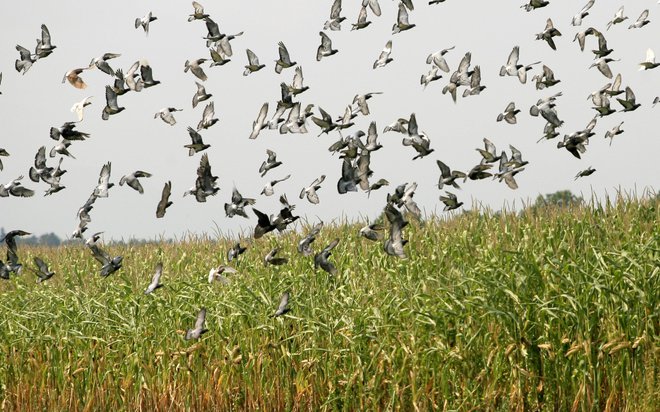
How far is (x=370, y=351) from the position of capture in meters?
8.89

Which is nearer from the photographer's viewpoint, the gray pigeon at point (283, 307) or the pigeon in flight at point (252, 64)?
the gray pigeon at point (283, 307)

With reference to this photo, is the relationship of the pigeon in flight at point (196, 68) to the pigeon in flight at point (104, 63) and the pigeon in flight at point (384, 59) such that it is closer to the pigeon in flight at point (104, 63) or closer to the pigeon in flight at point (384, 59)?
the pigeon in flight at point (104, 63)

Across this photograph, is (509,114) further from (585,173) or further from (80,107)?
(80,107)

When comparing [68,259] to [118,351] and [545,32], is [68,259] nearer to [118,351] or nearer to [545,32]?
[118,351]

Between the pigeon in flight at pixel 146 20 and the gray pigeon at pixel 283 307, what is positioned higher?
the pigeon in flight at pixel 146 20

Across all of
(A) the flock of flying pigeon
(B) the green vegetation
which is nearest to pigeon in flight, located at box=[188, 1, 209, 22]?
(A) the flock of flying pigeon

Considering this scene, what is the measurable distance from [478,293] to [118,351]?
14.4 feet

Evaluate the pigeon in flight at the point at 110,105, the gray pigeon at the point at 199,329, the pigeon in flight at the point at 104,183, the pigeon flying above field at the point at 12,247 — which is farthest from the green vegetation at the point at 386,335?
the pigeon in flight at the point at 110,105

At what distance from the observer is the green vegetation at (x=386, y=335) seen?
8.28 meters

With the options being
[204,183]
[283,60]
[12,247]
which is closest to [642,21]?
[283,60]

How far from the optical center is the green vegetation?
27.2ft

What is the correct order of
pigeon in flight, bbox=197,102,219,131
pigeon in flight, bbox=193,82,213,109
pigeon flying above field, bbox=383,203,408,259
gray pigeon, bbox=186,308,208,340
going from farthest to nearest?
1. pigeon in flight, bbox=193,82,213,109
2. pigeon in flight, bbox=197,102,219,131
3. pigeon flying above field, bbox=383,203,408,259
4. gray pigeon, bbox=186,308,208,340

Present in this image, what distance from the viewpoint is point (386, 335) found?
8.80 meters

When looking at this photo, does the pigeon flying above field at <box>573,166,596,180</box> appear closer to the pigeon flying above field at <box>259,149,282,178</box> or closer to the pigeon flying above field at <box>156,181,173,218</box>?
the pigeon flying above field at <box>259,149,282,178</box>
